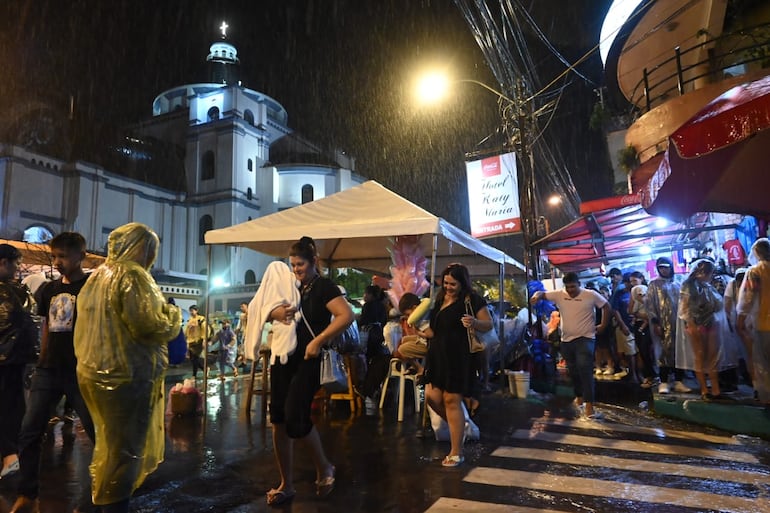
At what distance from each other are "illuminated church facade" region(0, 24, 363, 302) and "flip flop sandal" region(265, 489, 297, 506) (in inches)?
1337

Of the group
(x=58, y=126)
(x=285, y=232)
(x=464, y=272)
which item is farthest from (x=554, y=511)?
(x=58, y=126)

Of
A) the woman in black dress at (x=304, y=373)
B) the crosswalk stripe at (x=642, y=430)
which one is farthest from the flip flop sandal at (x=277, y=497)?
the crosswalk stripe at (x=642, y=430)

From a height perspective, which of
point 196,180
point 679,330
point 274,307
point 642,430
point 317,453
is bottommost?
point 642,430

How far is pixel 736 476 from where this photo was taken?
4316mm

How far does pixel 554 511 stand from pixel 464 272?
7.41 feet

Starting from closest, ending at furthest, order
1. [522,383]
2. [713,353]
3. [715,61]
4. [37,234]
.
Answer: [713,353] < [522,383] < [715,61] < [37,234]

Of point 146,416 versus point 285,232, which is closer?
point 146,416

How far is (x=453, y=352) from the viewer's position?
4797mm

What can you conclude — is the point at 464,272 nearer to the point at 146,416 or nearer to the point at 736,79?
the point at 146,416

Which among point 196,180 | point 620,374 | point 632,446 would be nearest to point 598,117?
point 620,374

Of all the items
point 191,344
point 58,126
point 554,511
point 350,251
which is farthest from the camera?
point 58,126

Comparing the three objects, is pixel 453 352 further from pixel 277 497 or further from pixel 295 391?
pixel 277 497

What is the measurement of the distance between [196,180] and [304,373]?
4820cm

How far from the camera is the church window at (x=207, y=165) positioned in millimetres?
48156
